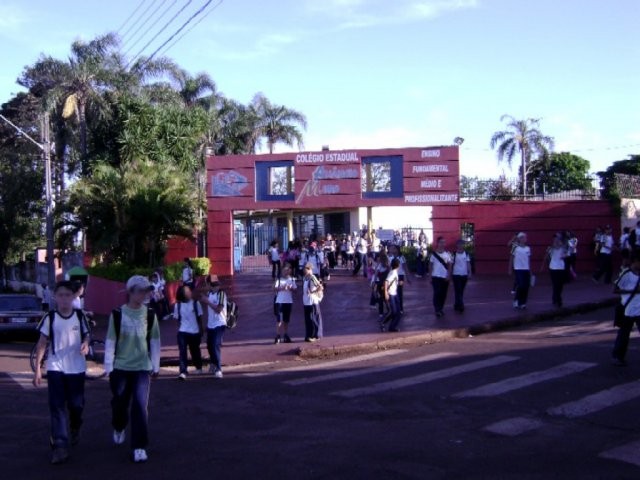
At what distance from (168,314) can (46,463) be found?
14.5m

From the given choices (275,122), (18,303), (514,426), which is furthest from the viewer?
(275,122)

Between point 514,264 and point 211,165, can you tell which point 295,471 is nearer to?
point 514,264

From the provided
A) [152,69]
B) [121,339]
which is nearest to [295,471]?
[121,339]

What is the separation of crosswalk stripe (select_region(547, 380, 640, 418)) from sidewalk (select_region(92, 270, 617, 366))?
5.06m

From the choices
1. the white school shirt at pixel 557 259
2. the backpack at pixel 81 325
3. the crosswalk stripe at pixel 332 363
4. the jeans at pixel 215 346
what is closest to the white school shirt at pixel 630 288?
the crosswalk stripe at pixel 332 363

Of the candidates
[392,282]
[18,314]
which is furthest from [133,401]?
[18,314]

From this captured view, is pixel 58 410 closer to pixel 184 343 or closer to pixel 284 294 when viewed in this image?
pixel 184 343

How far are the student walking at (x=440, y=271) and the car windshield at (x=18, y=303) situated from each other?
405 inches

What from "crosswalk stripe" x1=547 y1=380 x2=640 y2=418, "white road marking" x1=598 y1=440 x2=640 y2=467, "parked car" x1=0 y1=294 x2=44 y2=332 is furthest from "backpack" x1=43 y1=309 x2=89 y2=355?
"parked car" x1=0 y1=294 x2=44 y2=332

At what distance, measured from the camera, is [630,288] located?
1066cm

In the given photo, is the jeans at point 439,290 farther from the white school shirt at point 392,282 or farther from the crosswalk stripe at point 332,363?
the crosswalk stripe at point 332,363

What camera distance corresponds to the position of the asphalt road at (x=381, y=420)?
6492 millimetres

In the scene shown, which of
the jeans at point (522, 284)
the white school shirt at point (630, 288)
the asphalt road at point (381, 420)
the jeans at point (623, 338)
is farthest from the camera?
the jeans at point (522, 284)

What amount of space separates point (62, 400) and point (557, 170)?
55.7 metres
